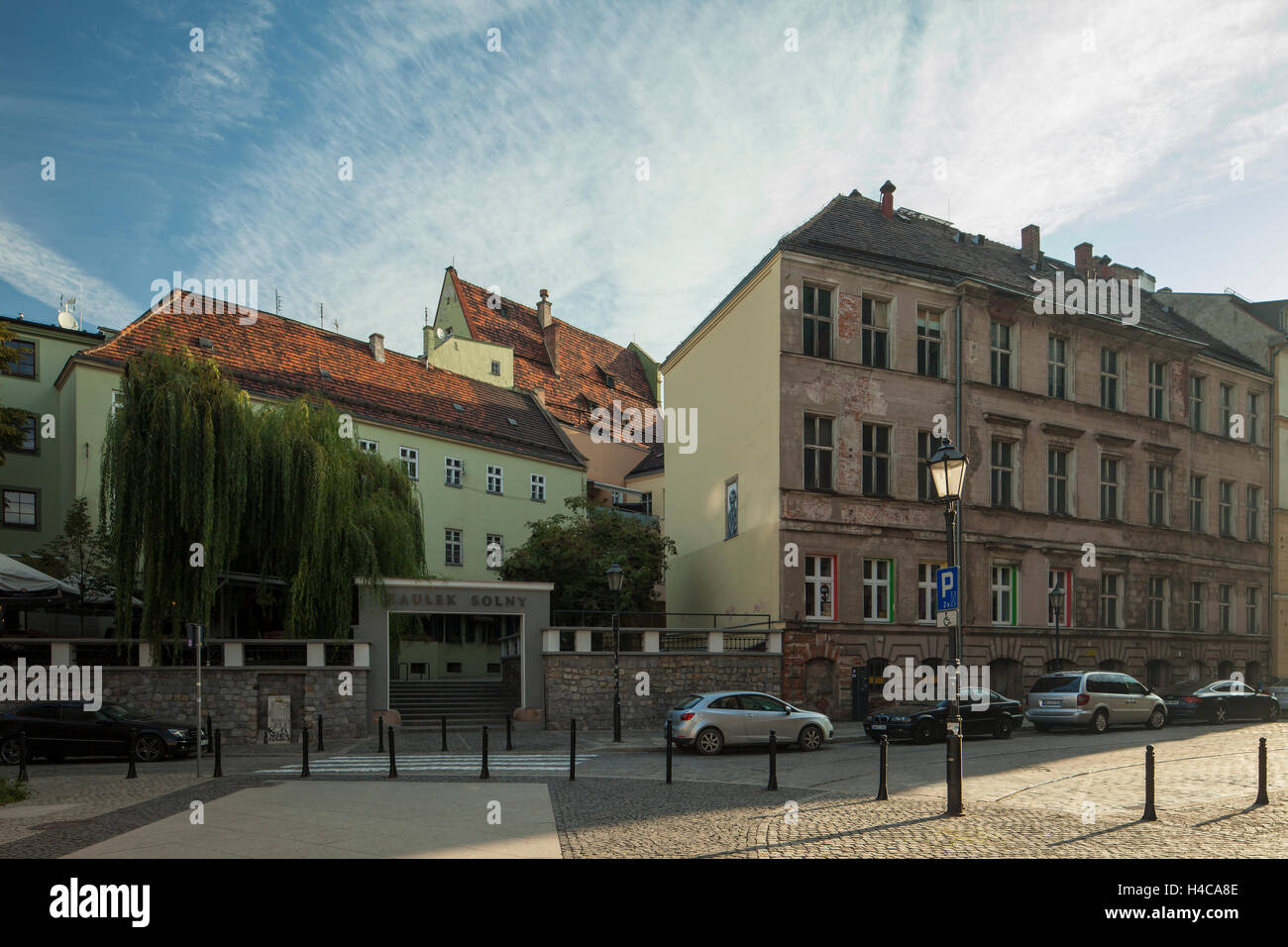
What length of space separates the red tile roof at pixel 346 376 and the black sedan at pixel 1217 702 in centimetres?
2831

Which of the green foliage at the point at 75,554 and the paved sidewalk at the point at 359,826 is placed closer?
the paved sidewalk at the point at 359,826

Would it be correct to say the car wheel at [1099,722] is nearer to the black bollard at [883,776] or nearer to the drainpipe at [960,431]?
the drainpipe at [960,431]

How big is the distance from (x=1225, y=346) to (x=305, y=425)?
3797cm

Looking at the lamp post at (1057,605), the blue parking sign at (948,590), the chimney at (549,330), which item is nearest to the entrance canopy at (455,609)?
the lamp post at (1057,605)

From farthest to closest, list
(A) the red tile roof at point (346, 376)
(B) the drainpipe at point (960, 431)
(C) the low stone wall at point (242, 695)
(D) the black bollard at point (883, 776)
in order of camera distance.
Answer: (A) the red tile roof at point (346, 376), (B) the drainpipe at point (960, 431), (C) the low stone wall at point (242, 695), (D) the black bollard at point (883, 776)

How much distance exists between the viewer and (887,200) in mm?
34500

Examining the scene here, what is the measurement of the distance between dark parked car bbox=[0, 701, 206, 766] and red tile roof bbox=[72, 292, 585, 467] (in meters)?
16.2

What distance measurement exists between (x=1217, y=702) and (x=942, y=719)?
393 inches

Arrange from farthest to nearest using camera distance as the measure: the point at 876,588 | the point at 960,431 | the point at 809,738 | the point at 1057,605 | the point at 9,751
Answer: the point at 960,431 < the point at 1057,605 < the point at 876,588 < the point at 809,738 < the point at 9,751

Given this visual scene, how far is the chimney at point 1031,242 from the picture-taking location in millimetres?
38156

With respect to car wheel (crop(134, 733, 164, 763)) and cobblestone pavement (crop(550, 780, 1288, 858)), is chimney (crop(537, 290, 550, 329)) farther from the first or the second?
cobblestone pavement (crop(550, 780, 1288, 858))

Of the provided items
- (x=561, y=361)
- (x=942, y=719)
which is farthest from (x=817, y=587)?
(x=561, y=361)

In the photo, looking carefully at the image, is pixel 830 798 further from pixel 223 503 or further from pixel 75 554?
pixel 75 554

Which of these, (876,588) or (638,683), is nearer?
(638,683)
